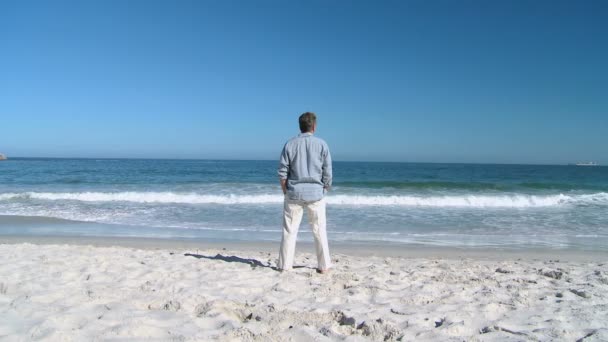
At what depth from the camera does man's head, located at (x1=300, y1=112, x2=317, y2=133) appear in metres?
4.37

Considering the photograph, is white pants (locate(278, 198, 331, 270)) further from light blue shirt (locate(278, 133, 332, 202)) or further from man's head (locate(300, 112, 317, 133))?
man's head (locate(300, 112, 317, 133))

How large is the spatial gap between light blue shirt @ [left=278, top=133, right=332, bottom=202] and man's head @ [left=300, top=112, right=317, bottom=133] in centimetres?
11

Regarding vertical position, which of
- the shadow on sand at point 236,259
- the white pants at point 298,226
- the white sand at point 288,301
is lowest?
the shadow on sand at point 236,259

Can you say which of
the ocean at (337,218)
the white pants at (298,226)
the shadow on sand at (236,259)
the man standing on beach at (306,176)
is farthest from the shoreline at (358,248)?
the man standing on beach at (306,176)

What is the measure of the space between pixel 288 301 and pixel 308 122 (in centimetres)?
188

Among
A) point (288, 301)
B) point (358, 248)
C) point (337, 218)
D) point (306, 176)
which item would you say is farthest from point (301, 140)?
point (337, 218)

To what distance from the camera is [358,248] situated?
23.6 ft

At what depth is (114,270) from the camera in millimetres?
4559

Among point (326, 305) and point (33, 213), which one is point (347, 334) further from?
point (33, 213)

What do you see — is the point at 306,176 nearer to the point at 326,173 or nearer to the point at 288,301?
the point at 326,173

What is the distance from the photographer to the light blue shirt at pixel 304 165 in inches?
168

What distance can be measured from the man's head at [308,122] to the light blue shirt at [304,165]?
0.11 meters

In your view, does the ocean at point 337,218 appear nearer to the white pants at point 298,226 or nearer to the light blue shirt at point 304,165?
the white pants at point 298,226

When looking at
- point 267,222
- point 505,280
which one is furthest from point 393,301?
point 267,222
